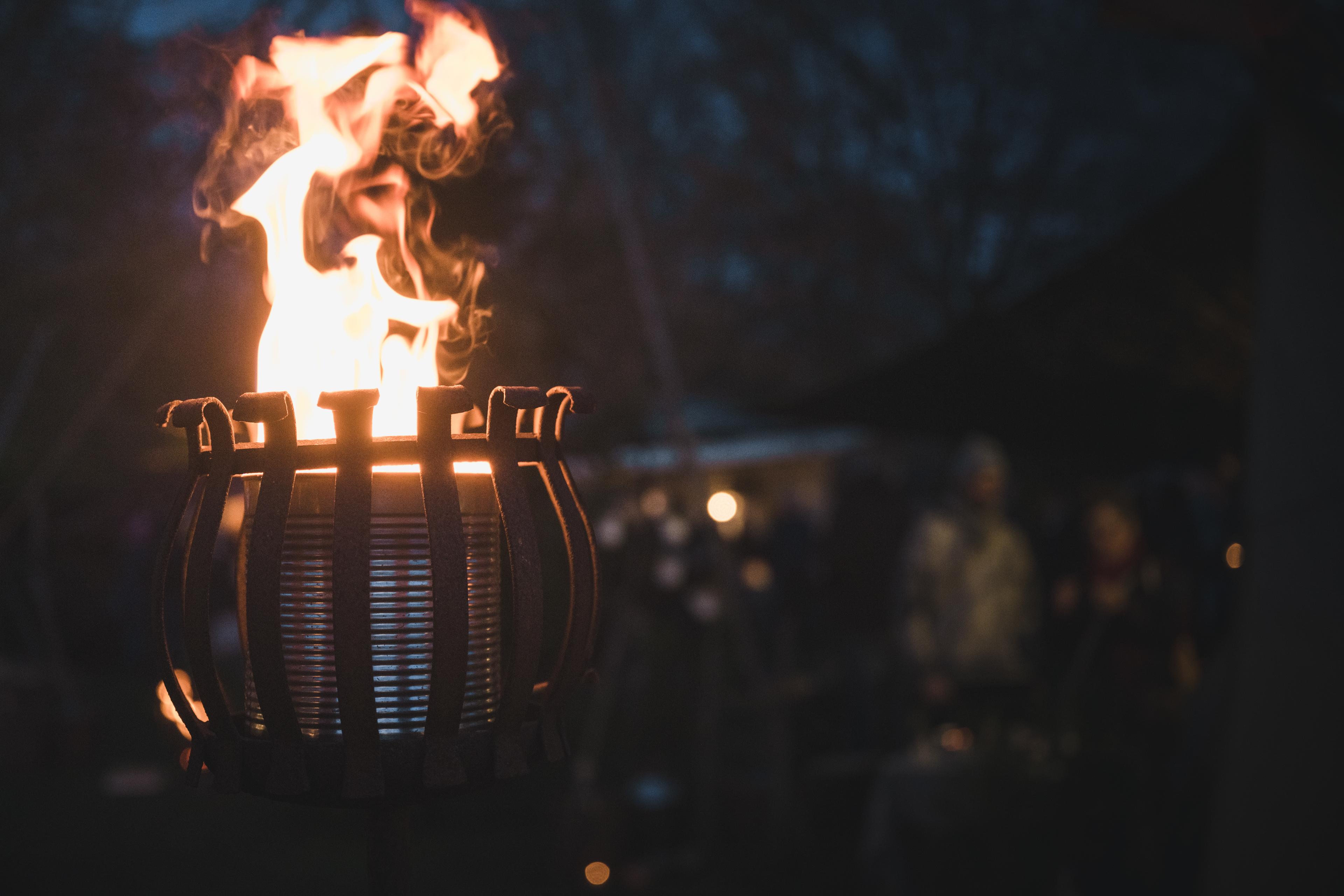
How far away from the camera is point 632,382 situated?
7.00 metres

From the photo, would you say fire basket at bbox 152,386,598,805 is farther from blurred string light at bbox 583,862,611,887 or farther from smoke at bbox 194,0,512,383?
blurred string light at bbox 583,862,611,887

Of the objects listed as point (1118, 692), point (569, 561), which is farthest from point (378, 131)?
point (1118, 692)

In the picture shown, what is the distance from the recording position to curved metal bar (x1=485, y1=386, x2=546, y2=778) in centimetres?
181

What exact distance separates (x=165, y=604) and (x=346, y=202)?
1173 millimetres

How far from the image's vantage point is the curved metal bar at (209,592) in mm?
1799

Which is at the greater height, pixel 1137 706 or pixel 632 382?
Answer: pixel 632 382

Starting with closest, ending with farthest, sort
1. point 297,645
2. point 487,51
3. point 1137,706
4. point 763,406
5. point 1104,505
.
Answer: point 297,645
point 487,51
point 1137,706
point 763,406
point 1104,505

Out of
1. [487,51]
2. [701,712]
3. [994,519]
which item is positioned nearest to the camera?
[487,51]

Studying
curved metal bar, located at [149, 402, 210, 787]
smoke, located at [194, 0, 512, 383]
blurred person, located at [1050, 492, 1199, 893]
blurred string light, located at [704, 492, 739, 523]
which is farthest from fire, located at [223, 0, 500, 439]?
blurred string light, located at [704, 492, 739, 523]

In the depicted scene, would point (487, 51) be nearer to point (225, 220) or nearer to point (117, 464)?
point (225, 220)

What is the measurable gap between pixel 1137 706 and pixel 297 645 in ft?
14.2

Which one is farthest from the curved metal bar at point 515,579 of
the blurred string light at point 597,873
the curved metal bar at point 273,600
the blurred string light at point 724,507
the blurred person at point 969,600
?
the blurred string light at point 724,507

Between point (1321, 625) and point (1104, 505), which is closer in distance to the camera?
point (1321, 625)

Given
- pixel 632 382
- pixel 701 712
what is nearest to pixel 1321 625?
pixel 701 712
